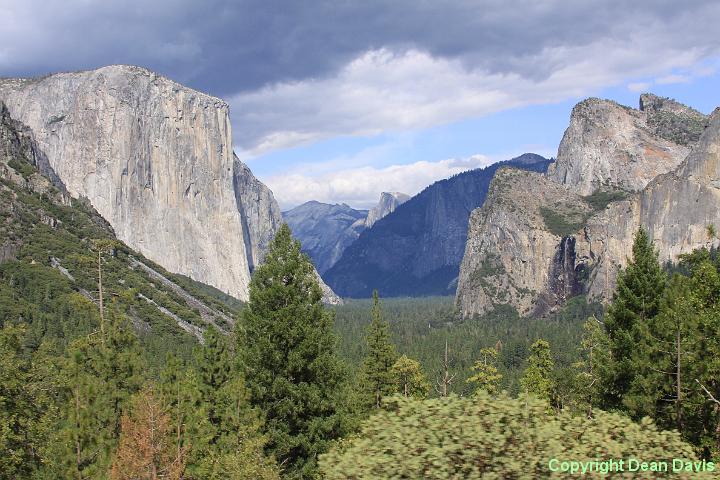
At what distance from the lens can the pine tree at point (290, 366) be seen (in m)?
26.3

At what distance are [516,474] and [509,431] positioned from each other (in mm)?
846

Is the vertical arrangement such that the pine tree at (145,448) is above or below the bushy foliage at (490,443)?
below

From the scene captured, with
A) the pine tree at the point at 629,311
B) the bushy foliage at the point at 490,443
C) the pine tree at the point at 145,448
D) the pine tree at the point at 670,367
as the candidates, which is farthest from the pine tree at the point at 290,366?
the pine tree at the point at 629,311

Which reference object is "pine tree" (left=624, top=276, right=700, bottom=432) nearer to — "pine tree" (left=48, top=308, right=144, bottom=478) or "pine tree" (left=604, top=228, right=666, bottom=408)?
"pine tree" (left=604, top=228, right=666, bottom=408)

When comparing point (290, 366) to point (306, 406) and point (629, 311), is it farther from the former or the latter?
point (629, 311)

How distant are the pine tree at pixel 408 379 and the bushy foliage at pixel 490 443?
149 ft

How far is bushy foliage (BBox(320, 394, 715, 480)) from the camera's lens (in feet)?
39.9

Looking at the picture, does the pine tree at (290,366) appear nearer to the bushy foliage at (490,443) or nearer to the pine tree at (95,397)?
the pine tree at (95,397)

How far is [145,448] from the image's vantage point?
25.1 meters

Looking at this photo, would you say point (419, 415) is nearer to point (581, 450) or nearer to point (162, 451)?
point (581, 450)

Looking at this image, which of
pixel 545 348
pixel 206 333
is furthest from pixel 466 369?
pixel 206 333

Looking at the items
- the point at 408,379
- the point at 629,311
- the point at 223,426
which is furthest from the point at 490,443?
the point at 408,379

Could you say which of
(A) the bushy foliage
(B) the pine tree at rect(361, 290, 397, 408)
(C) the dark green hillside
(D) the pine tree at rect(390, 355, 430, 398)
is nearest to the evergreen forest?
(A) the bushy foliage

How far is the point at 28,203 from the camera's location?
17838cm
